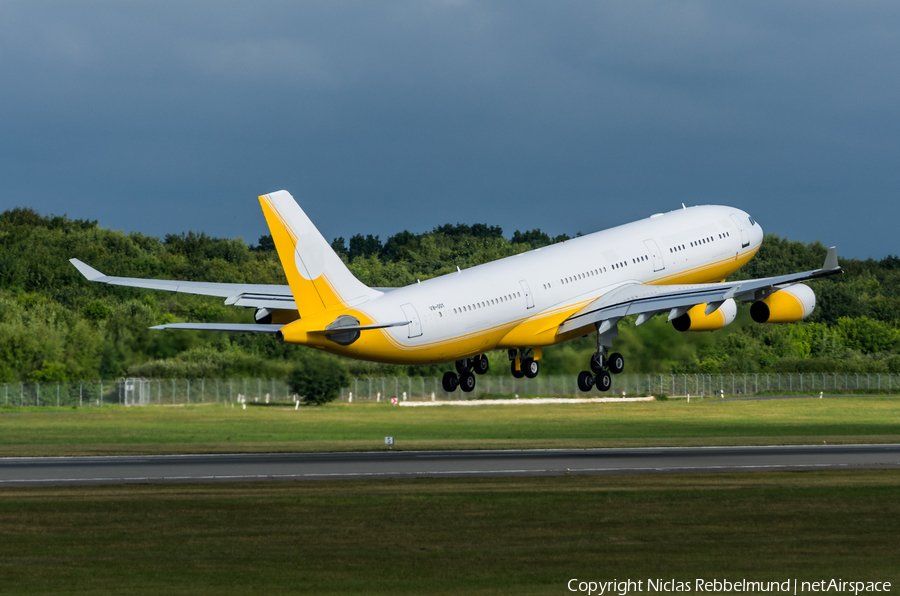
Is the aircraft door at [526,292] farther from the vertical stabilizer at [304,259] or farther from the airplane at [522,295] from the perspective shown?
the vertical stabilizer at [304,259]

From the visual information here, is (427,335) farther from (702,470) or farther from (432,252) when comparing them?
(432,252)

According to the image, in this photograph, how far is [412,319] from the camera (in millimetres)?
43625

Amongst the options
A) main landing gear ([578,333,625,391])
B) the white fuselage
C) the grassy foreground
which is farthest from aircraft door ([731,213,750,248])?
the grassy foreground

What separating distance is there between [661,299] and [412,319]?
11845 mm

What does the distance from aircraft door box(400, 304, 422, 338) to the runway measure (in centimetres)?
1183

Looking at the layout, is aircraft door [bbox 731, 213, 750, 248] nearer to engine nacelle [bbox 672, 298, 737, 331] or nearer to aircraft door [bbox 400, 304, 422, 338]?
engine nacelle [bbox 672, 298, 737, 331]

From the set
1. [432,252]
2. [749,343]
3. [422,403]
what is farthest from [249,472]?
[432,252]

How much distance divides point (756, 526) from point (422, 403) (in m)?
52.9

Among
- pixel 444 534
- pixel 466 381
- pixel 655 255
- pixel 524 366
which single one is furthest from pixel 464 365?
pixel 444 534

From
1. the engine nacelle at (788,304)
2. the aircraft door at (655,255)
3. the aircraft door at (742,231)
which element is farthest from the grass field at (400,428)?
the engine nacelle at (788,304)

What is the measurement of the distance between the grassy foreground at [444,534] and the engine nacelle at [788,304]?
701cm

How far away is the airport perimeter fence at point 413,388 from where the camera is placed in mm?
76250

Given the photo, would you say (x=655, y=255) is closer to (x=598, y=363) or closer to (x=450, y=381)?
(x=598, y=363)

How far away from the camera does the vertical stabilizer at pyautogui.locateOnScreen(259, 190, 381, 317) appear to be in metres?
41.9
